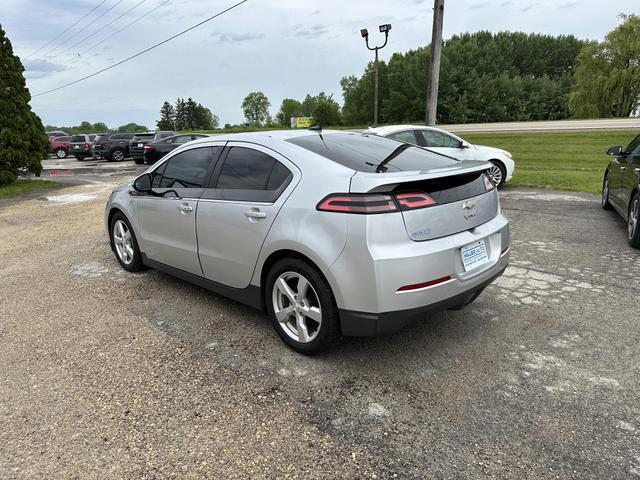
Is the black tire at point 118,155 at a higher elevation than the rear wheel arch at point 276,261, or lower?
lower

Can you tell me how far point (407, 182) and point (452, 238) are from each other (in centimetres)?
49

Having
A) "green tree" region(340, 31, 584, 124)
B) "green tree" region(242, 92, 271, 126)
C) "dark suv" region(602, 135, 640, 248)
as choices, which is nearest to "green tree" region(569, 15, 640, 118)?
"green tree" region(340, 31, 584, 124)

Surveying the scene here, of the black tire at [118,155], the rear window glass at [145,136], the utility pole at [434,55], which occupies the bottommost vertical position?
the black tire at [118,155]

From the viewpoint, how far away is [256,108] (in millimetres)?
146500

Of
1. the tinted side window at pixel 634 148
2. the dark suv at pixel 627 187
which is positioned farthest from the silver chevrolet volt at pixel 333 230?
the tinted side window at pixel 634 148

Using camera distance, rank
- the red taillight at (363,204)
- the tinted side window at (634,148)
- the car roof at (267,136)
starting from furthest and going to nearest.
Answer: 1. the tinted side window at (634,148)
2. the car roof at (267,136)
3. the red taillight at (363,204)

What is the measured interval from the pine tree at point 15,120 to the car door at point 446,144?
12.2m

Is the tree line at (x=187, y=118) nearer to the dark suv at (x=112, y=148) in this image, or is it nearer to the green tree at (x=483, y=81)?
the green tree at (x=483, y=81)

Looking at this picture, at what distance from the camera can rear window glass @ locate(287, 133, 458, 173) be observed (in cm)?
309

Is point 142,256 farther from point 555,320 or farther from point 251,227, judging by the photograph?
point 555,320

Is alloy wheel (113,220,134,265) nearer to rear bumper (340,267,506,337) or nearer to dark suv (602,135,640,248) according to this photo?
rear bumper (340,267,506,337)

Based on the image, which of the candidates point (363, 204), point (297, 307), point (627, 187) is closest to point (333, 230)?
point (363, 204)

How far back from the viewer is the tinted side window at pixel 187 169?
3959 mm

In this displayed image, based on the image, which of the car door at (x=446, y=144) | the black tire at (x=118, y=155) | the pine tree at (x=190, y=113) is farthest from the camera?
the pine tree at (x=190, y=113)
